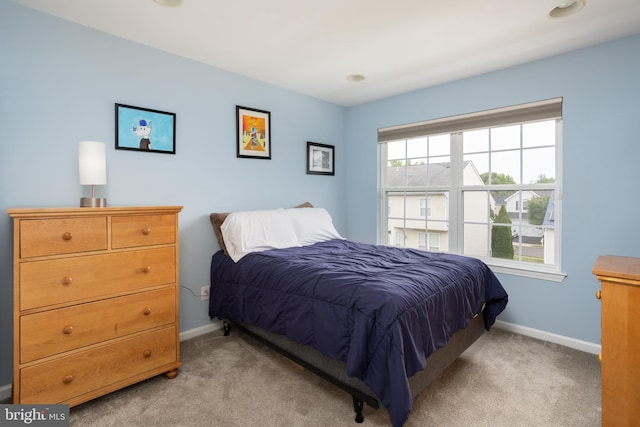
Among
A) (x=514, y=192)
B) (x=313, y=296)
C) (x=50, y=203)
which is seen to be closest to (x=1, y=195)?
(x=50, y=203)

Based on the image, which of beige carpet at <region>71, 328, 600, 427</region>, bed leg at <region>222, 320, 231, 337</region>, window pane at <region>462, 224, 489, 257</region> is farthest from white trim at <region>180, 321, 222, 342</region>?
window pane at <region>462, 224, 489, 257</region>

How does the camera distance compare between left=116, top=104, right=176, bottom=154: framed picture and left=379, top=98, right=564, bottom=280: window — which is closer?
left=116, top=104, right=176, bottom=154: framed picture

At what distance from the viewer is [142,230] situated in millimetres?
2053

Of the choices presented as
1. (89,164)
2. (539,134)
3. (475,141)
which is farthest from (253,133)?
(539,134)

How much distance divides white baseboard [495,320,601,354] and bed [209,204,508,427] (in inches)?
27.4

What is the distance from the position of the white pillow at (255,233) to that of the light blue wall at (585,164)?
6.83 ft

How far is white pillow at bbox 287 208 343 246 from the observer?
3.12m

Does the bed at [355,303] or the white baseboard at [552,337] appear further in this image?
the white baseboard at [552,337]

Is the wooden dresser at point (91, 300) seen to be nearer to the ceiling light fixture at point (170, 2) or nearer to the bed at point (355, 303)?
the bed at point (355, 303)

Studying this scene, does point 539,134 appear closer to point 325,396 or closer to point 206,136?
point 325,396

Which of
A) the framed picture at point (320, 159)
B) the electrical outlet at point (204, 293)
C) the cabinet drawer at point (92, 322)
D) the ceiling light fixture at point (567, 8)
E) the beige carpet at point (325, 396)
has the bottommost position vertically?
the beige carpet at point (325, 396)

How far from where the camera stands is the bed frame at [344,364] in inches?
67.7

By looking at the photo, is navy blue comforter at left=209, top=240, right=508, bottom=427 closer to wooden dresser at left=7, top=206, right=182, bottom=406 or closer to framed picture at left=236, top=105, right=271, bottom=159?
wooden dresser at left=7, top=206, right=182, bottom=406

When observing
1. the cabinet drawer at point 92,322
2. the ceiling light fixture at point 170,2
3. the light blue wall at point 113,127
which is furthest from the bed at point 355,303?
the ceiling light fixture at point 170,2
